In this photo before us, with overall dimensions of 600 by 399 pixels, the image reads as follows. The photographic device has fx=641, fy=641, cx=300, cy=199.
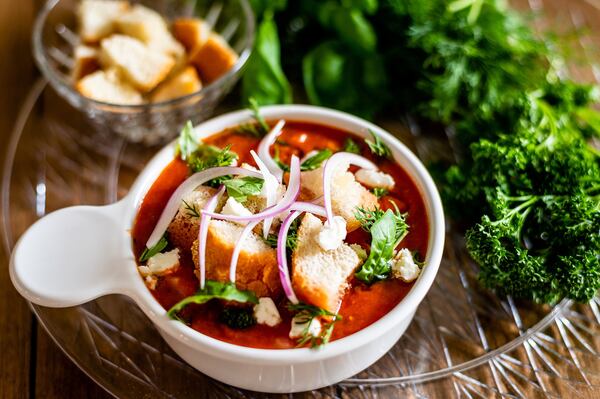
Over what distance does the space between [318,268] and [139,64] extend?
1.32m

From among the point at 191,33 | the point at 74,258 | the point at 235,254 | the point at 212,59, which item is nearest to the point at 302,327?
the point at 235,254

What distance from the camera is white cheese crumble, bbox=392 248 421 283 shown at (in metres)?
1.86

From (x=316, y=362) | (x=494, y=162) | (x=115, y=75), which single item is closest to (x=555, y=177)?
(x=494, y=162)

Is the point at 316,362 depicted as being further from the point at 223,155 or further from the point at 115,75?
the point at 115,75

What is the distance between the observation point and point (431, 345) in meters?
2.18

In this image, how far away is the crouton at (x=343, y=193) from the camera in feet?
6.27

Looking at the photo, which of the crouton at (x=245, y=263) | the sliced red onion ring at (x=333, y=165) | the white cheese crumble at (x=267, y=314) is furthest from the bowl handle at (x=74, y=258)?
the sliced red onion ring at (x=333, y=165)

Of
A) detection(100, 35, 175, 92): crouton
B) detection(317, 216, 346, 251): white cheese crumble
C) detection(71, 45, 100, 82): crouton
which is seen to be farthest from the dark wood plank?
detection(317, 216, 346, 251): white cheese crumble

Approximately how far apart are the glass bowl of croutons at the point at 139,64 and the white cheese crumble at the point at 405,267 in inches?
44.1

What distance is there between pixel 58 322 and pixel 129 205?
0.48 metres

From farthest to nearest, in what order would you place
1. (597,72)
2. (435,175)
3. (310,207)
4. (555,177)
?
1. (597,72)
2. (435,175)
3. (555,177)
4. (310,207)

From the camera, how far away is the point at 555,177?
2275 mm

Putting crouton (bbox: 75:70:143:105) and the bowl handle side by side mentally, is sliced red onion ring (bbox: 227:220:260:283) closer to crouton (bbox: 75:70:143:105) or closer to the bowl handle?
the bowl handle

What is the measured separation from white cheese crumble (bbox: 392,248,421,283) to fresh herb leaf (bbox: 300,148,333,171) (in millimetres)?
418
